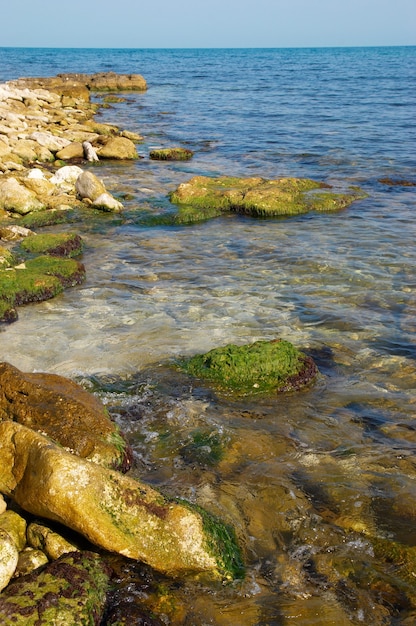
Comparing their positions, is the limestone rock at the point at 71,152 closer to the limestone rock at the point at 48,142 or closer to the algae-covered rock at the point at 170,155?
the limestone rock at the point at 48,142

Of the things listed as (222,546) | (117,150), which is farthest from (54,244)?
(117,150)

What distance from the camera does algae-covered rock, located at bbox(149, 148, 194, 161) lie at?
22219 mm

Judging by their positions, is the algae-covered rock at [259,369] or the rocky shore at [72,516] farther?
the algae-covered rock at [259,369]

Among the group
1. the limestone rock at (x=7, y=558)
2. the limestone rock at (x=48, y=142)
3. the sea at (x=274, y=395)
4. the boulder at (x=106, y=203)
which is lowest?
the sea at (x=274, y=395)

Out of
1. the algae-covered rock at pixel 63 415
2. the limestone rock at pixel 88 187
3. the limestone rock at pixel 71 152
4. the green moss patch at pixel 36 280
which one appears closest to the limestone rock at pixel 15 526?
the algae-covered rock at pixel 63 415

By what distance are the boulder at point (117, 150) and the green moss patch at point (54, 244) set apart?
10087mm

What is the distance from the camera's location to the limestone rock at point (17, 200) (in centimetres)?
1433

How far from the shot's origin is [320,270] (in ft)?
38.0

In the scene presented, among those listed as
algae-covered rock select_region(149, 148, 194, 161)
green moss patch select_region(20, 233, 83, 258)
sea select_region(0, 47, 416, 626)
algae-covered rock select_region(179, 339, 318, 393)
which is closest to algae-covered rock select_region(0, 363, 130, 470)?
sea select_region(0, 47, 416, 626)

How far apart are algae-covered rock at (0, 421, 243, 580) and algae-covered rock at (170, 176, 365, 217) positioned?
1151cm

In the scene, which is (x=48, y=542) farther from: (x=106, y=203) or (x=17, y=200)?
(x=106, y=203)

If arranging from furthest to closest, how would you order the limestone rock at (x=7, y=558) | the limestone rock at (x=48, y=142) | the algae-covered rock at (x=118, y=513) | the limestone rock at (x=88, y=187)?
the limestone rock at (x=48, y=142) → the limestone rock at (x=88, y=187) → the algae-covered rock at (x=118, y=513) → the limestone rock at (x=7, y=558)

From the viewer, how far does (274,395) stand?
7176mm

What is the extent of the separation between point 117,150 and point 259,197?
819 centimetres
